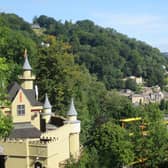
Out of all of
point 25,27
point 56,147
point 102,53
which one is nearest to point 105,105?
point 56,147

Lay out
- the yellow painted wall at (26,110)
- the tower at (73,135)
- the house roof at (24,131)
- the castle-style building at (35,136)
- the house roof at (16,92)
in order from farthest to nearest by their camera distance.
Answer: the tower at (73,135), the house roof at (16,92), the yellow painted wall at (26,110), the house roof at (24,131), the castle-style building at (35,136)

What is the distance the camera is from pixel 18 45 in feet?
188

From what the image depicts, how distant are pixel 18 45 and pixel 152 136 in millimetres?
23769

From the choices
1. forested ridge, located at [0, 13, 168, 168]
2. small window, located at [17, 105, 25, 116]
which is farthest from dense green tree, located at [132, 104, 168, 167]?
small window, located at [17, 105, 25, 116]

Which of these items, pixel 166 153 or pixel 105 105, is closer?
pixel 166 153

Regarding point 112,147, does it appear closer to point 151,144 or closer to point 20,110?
point 151,144

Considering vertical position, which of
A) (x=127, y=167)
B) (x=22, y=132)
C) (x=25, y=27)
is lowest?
(x=127, y=167)

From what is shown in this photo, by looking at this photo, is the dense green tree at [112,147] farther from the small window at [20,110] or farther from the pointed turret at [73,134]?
the small window at [20,110]

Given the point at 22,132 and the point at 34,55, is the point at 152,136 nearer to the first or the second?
the point at 22,132

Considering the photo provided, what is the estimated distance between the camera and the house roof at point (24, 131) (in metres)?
33.9

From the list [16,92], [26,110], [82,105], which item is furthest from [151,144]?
[82,105]

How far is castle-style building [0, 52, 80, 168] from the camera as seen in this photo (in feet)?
105

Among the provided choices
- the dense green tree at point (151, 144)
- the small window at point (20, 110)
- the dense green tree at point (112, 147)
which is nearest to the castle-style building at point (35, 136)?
the small window at point (20, 110)

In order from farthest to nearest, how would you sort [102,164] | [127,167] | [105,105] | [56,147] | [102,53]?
[102,53], [105,105], [127,167], [102,164], [56,147]
